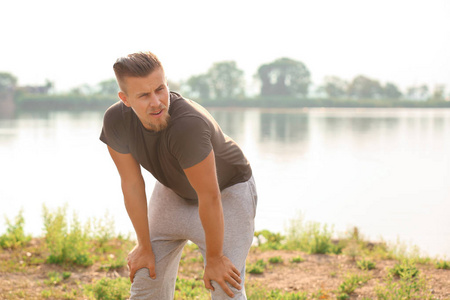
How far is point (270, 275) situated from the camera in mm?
4516

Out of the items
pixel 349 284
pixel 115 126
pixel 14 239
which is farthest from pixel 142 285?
pixel 14 239

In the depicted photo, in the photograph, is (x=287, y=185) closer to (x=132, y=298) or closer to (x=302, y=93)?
(x=132, y=298)

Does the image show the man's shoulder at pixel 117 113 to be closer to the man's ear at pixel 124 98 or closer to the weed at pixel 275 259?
the man's ear at pixel 124 98

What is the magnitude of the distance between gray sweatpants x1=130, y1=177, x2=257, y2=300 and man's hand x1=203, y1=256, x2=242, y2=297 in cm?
5

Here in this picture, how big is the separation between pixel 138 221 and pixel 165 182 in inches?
10.9

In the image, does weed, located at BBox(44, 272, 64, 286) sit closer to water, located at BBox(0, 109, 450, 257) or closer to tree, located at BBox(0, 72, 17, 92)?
water, located at BBox(0, 109, 450, 257)

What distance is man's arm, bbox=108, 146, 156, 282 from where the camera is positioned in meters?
2.70

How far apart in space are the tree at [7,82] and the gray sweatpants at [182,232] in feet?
240

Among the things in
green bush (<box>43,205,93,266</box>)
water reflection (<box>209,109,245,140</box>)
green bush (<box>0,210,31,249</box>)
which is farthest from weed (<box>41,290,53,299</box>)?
water reflection (<box>209,109,245,140</box>)

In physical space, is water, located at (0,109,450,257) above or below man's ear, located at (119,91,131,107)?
below

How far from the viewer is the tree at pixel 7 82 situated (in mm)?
69312

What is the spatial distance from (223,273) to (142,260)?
0.50 m

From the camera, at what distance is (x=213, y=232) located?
7.95 feet

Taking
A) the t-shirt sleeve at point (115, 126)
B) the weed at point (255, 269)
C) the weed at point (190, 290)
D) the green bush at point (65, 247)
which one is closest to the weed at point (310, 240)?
the weed at point (255, 269)
